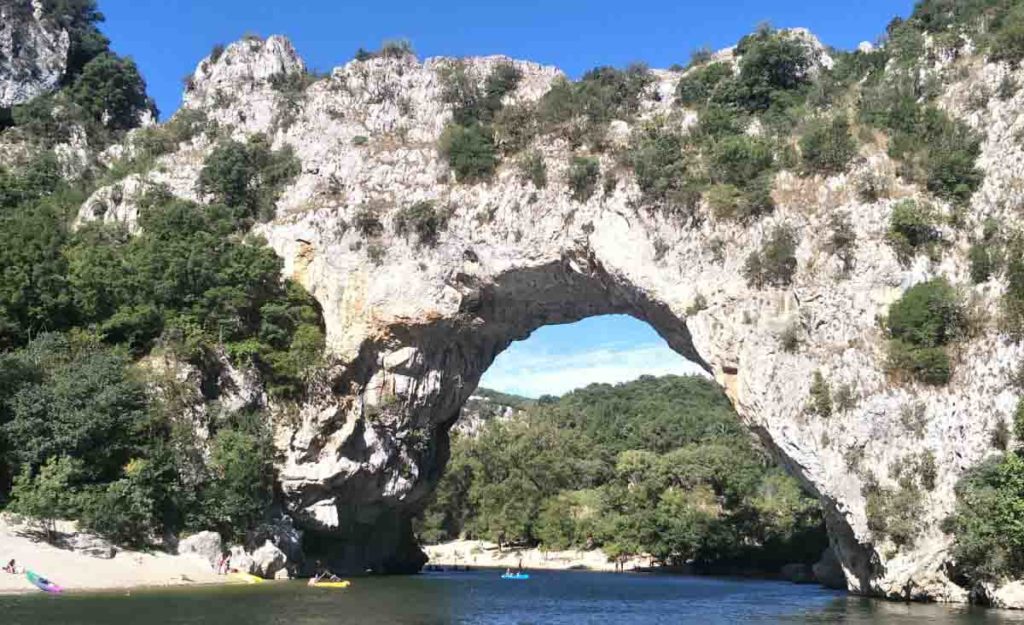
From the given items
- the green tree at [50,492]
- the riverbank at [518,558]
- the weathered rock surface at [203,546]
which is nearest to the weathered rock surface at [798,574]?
the riverbank at [518,558]

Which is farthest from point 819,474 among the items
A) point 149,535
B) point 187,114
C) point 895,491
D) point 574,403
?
point 574,403

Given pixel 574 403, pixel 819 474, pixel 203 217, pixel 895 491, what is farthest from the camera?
pixel 574 403

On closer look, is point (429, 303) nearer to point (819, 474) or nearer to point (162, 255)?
point (162, 255)

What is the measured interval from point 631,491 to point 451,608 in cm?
3565

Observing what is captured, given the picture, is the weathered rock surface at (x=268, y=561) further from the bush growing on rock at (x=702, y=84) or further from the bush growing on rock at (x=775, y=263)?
the bush growing on rock at (x=702, y=84)

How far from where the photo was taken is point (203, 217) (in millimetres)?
41906

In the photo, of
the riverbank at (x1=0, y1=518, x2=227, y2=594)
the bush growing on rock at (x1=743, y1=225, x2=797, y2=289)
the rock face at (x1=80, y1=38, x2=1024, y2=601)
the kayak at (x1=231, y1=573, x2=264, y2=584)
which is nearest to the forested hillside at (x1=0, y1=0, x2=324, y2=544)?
the riverbank at (x1=0, y1=518, x2=227, y2=594)

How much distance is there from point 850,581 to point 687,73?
79.6ft

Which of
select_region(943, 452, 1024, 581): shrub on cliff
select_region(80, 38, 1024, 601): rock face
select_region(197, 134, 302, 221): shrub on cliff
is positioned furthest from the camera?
select_region(197, 134, 302, 221): shrub on cliff

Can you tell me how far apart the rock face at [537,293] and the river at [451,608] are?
12.7 ft

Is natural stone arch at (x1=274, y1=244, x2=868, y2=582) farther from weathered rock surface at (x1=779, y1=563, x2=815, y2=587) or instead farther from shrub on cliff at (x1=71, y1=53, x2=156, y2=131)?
shrub on cliff at (x1=71, y1=53, x2=156, y2=131)

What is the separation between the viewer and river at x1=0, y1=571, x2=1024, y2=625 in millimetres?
22812

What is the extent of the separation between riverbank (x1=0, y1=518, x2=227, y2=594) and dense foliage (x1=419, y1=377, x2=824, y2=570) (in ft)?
110

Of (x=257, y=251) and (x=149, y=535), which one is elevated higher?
(x=257, y=251)
